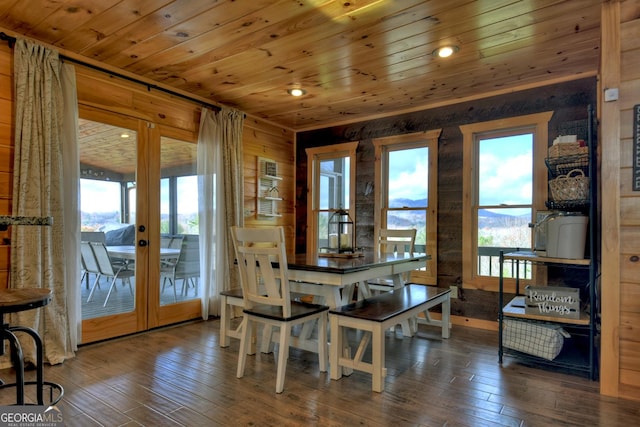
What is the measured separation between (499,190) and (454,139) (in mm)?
720

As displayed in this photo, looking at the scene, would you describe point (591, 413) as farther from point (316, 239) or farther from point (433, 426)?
point (316, 239)

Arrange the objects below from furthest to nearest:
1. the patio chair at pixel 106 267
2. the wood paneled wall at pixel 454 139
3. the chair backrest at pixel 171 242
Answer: the chair backrest at pixel 171 242
the wood paneled wall at pixel 454 139
the patio chair at pixel 106 267

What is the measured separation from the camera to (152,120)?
3.67 meters

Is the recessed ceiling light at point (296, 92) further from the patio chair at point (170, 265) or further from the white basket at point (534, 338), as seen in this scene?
the white basket at point (534, 338)

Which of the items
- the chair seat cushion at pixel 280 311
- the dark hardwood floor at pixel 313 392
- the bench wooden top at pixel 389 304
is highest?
the chair seat cushion at pixel 280 311

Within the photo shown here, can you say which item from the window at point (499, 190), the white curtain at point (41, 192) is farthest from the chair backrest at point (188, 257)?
the window at point (499, 190)

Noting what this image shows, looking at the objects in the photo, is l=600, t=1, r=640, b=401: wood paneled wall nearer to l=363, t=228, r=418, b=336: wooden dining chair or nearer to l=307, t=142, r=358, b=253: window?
l=363, t=228, r=418, b=336: wooden dining chair

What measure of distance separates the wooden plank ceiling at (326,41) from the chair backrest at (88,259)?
1.56m

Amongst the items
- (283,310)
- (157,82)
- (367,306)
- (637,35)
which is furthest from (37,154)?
(637,35)

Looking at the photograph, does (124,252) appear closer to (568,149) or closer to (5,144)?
(5,144)

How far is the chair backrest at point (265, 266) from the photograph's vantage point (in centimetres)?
242

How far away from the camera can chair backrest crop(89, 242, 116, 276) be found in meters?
3.32

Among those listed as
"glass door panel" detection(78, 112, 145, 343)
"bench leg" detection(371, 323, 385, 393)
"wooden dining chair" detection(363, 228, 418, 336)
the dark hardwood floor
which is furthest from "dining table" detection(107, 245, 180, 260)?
"bench leg" detection(371, 323, 385, 393)

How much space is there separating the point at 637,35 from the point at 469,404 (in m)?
2.41
